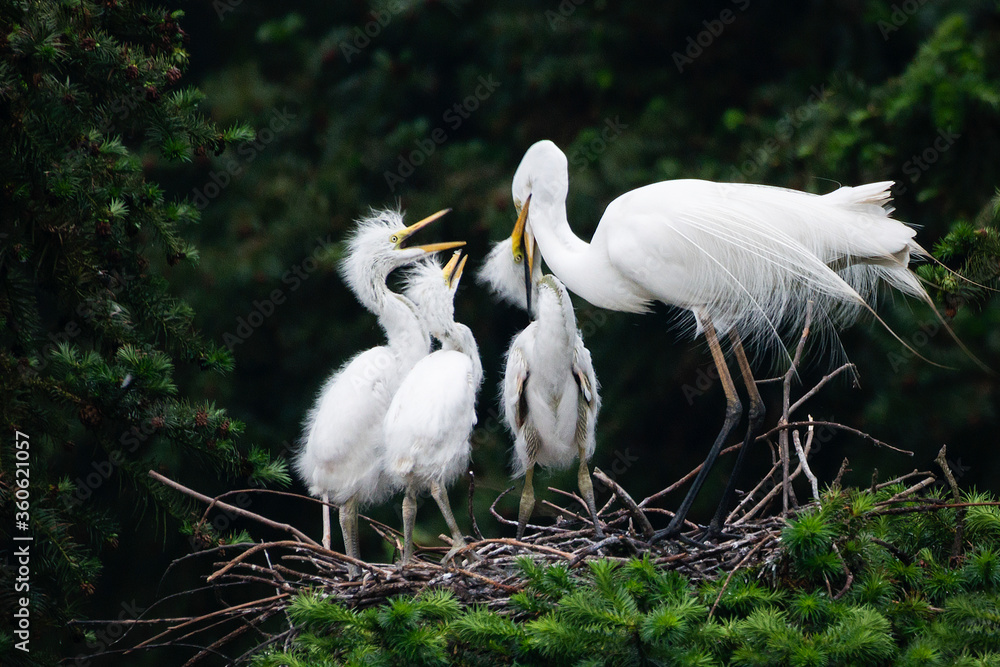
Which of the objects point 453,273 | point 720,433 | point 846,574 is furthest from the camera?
point 453,273

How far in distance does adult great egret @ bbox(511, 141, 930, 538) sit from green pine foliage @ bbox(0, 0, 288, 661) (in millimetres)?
1075

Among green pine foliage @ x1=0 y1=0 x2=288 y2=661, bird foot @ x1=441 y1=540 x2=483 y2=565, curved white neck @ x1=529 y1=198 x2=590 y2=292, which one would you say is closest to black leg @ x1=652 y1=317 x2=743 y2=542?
curved white neck @ x1=529 y1=198 x2=590 y2=292

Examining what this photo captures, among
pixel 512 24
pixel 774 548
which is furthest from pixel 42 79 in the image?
pixel 512 24

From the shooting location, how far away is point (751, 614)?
2139mm

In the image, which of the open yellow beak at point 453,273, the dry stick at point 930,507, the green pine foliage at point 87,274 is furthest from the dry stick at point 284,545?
the dry stick at point 930,507

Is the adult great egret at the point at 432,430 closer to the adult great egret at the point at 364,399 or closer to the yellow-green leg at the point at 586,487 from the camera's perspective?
the adult great egret at the point at 364,399

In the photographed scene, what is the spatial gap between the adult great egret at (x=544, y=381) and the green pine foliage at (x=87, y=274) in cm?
84

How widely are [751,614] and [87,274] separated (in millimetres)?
1746

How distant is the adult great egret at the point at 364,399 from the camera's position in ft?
10.6

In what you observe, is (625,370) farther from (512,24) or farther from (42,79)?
(42,79)

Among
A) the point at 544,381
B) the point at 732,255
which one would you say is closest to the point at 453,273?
the point at 544,381

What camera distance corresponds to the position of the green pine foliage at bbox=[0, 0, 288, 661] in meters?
2.46

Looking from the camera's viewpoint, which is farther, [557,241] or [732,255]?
[557,241]

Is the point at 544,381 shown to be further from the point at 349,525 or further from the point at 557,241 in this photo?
the point at 349,525
